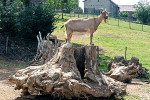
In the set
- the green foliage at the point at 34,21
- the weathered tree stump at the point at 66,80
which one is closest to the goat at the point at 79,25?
the weathered tree stump at the point at 66,80

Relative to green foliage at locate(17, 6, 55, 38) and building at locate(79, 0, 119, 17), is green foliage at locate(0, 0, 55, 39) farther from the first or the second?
building at locate(79, 0, 119, 17)

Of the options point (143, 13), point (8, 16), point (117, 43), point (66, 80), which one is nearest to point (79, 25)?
point (66, 80)

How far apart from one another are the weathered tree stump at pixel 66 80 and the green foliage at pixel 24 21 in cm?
1024

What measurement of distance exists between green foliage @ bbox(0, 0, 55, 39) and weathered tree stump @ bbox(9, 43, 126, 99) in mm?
10241

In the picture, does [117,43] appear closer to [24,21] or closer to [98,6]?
[24,21]

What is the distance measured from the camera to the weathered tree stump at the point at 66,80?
8.38 metres

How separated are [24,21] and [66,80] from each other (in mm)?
12381

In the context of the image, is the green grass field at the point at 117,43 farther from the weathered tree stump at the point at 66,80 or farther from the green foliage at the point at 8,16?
the weathered tree stump at the point at 66,80

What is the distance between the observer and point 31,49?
19.9m

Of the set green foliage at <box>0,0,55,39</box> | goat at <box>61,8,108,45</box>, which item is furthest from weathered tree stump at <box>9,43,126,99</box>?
green foliage at <box>0,0,55,39</box>

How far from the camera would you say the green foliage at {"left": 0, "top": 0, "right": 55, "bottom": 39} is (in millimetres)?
19266

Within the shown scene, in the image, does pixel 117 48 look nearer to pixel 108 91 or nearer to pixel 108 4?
pixel 108 91

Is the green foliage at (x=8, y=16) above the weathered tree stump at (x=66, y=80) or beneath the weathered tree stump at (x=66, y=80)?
above

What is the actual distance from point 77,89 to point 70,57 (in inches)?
50.7
